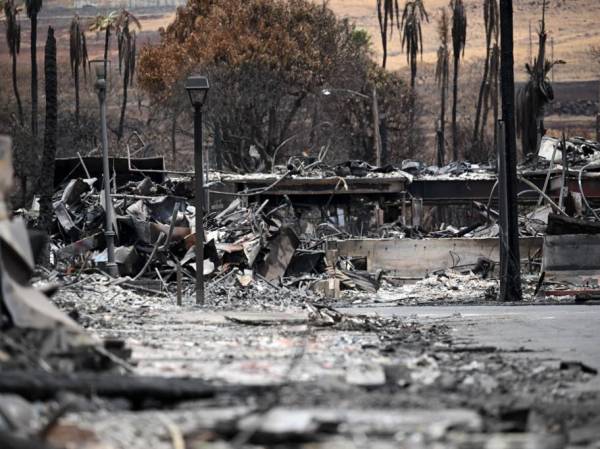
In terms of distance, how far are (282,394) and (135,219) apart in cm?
2295

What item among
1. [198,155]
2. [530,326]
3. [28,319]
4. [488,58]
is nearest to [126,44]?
[488,58]

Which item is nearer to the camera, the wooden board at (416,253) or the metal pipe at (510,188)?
the metal pipe at (510,188)

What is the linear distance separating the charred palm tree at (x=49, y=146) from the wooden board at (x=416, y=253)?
8.40 m

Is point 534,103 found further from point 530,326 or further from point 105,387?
point 105,387

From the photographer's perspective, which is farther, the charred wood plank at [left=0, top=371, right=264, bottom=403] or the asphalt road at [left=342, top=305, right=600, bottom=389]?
the asphalt road at [left=342, top=305, right=600, bottom=389]

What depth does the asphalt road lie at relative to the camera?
15.0 m

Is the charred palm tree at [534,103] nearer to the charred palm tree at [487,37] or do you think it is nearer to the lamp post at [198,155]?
the charred palm tree at [487,37]

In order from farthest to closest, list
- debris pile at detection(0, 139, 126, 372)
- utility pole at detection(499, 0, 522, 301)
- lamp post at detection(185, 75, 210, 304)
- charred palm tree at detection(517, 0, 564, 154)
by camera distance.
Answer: charred palm tree at detection(517, 0, 564, 154)
utility pole at detection(499, 0, 522, 301)
lamp post at detection(185, 75, 210, 304)
debris pile at detection(0, 139, 126, 372)

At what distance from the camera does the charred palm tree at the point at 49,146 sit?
32.8 metres

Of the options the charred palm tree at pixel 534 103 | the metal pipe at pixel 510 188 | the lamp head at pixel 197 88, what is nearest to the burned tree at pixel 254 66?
the charred palm tree at pixel 534 103

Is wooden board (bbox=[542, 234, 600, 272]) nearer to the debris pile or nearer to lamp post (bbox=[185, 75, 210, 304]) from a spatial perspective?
lamp post (bbox=[185, 75, 210, 304])

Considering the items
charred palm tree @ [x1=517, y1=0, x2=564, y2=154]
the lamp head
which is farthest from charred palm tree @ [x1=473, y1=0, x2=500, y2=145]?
the lamp head

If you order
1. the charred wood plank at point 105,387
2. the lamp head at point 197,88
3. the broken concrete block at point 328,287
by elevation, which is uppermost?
the lamp head at point 197,88

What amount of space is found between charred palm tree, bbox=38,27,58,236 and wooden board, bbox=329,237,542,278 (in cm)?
840
